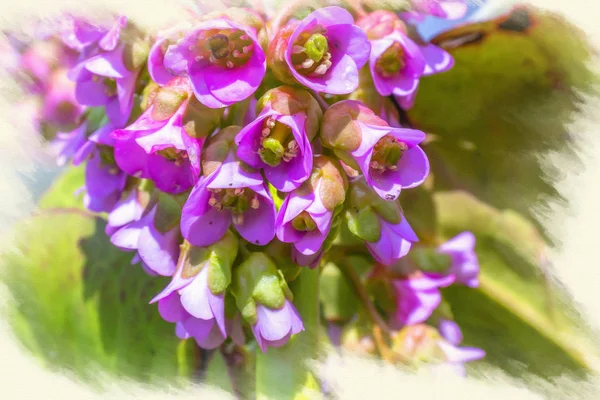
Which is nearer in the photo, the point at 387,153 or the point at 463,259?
the point at 387,153

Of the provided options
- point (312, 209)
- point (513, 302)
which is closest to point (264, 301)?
point (312, 209)

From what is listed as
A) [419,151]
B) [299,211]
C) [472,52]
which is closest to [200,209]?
[299,211]

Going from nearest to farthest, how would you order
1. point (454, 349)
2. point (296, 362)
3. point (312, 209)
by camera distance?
point (312, 209), point (296, 362), point (454, 349)

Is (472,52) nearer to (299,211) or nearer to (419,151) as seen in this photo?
(419,151)

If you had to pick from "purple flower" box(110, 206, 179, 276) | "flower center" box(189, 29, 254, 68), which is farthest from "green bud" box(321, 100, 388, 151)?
"purple flower" box(110, 206, 179, 276)

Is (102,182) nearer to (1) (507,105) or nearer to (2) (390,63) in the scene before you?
(2) (390,63)

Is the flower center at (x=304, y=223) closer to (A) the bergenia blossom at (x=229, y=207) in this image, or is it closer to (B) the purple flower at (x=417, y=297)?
(A) the bergenia blossom at (x=229, y=207)

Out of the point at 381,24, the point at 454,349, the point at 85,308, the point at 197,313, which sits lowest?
the point at 85,308
